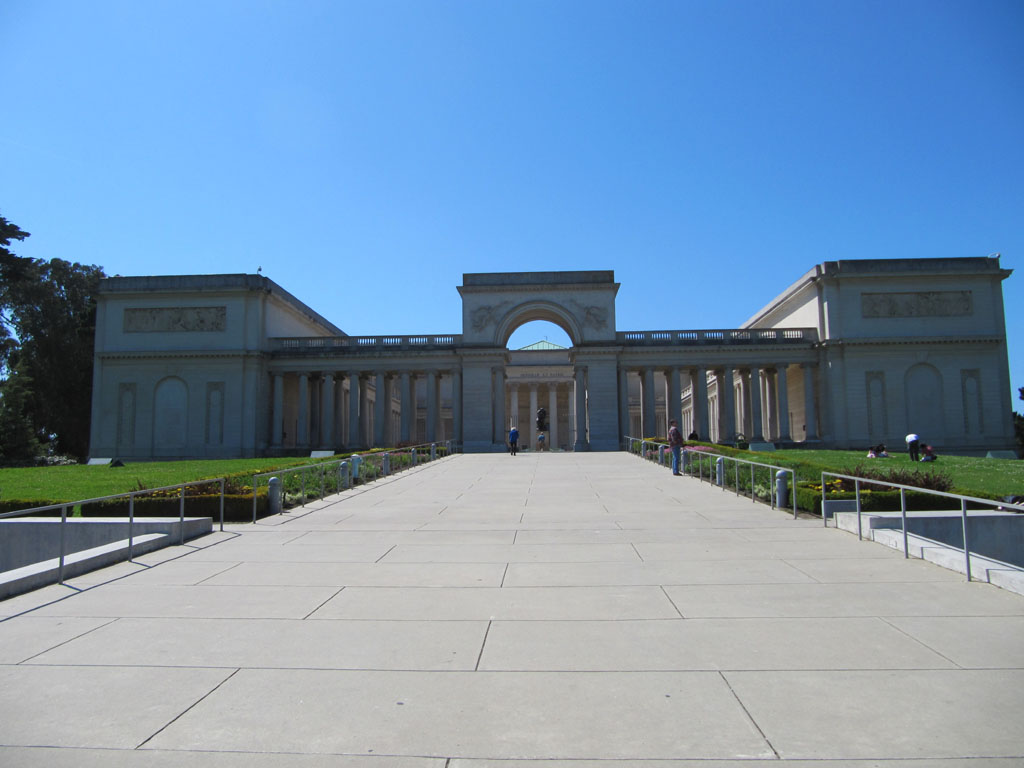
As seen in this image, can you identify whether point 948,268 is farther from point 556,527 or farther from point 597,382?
point 556,527

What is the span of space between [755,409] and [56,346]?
189ft

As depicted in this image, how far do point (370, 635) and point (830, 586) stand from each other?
5575mm

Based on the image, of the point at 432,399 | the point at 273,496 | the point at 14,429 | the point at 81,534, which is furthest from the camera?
the point at 432,399

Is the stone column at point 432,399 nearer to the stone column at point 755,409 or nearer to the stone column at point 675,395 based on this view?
the stone column at point 675,395

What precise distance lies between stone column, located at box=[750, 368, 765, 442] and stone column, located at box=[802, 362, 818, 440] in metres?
3.47

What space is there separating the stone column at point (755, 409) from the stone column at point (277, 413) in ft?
121

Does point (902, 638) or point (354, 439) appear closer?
point (902, 638)

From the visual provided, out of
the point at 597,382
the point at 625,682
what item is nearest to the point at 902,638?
the point at 625,682

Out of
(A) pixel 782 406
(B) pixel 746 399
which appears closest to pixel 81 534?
(A) pixel 782 406

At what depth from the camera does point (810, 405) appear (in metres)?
55.3

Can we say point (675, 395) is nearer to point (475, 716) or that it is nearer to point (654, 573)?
point (654, 573)

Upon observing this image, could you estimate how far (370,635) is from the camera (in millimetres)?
6926

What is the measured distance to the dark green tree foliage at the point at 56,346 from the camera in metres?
58.4

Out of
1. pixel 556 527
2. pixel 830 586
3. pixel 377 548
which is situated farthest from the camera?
pixel 556 527
